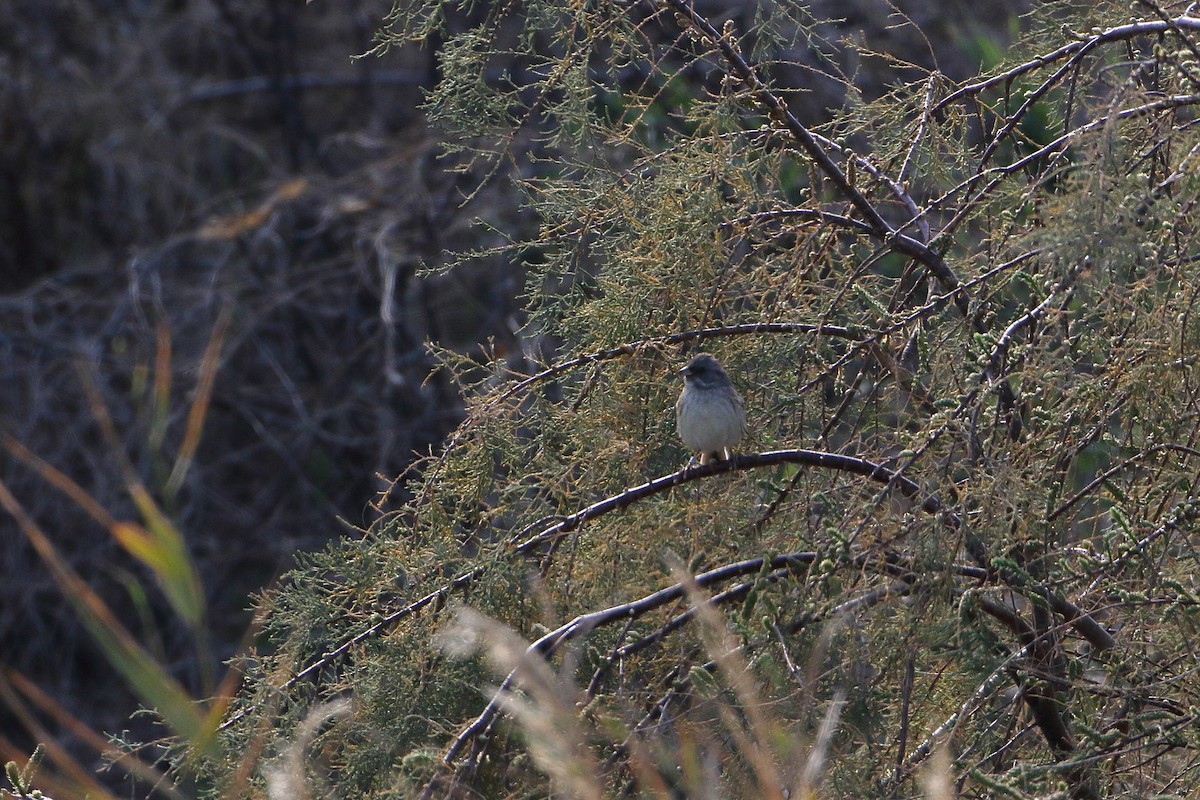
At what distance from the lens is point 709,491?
3.61m

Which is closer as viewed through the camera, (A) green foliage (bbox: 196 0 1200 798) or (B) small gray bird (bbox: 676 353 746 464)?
(A) green foliage (bbox: 196 0 1200 798)

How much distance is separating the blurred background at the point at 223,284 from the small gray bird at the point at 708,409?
4.00 m

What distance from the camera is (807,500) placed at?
3.30 metres

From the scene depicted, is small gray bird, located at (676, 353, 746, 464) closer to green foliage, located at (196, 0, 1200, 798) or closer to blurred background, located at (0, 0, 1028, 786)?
green foliage, located at (196, 0, 1200, 798)

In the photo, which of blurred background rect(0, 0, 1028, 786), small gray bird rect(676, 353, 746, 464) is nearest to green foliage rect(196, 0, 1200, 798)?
small gray bird rect(676, 353, 746, 464)

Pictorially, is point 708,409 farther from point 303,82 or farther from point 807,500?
point 303,82

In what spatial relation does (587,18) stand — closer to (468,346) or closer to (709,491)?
(709,491)

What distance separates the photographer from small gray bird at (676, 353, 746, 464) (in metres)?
3.73

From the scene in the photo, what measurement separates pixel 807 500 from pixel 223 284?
6061 mm

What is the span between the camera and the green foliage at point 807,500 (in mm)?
2809

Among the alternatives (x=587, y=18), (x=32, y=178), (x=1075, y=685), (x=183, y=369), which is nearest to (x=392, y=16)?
(x=587, y=18)

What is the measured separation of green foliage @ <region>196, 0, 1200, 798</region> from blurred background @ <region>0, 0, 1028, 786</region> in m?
4.01

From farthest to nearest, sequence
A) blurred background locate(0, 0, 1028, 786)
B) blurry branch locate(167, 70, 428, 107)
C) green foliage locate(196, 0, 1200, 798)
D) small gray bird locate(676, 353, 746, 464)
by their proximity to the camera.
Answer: blurry branch locate(167, 70, 428, 107) → blurred background locate(0, 0, 1028, 786) → small gray bird locate(676, 353, 746, 464) → green foliage locate(196, 0, 1200, 798)

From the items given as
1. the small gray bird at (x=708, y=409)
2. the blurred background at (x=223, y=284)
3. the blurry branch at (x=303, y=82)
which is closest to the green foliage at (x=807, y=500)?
the small gray bird at (x=708, y=409)
